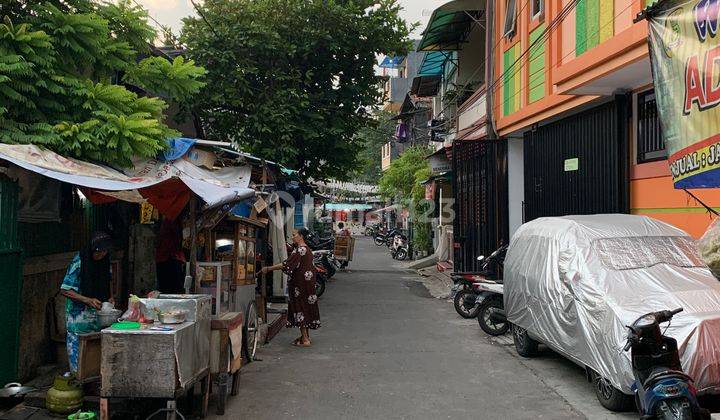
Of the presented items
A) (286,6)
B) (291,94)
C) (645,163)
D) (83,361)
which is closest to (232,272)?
(83,361)

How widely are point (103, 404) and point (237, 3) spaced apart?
12061mm

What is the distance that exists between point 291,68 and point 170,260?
25.7 ft

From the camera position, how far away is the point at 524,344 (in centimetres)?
800

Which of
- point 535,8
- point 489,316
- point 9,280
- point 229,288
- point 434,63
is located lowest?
point 489,316

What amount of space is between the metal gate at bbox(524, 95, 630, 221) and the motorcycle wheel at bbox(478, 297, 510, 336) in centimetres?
228

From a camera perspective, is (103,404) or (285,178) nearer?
(103,404)

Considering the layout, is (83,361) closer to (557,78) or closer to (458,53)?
(557,78)

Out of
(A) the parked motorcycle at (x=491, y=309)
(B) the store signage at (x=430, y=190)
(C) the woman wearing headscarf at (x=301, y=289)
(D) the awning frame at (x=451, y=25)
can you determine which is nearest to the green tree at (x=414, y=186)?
(B) the store signage at (x=430, y=190)

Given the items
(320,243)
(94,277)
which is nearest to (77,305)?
(94,277)

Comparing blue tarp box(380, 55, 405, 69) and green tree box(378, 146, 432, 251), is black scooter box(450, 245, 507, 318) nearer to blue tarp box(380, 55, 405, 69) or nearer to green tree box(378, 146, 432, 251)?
blue tarp box(380, 55, 405, 69)

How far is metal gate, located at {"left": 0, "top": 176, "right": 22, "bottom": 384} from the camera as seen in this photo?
5.73 meters

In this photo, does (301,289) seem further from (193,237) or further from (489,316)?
(489,316)

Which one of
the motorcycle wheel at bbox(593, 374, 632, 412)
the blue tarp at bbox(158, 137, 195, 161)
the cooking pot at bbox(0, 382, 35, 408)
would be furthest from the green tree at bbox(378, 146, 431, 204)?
the cooking pot at bbox(0, 382, 35, 408)

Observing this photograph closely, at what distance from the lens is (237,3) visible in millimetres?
14719
